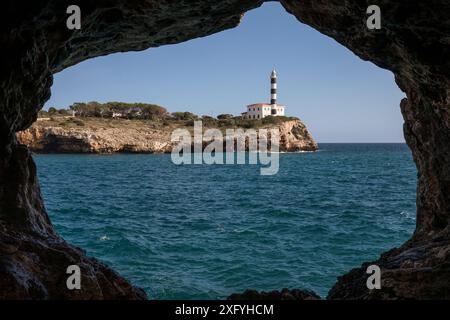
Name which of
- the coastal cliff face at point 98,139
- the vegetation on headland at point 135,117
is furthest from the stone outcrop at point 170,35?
the vegetation on headland at point 135,117

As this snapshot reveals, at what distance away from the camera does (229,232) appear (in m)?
21.1

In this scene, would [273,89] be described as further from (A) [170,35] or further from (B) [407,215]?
(A) [170,35]

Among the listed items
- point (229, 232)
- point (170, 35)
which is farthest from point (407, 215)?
point (170, 35)

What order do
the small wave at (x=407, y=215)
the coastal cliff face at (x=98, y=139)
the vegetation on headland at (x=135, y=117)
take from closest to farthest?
the small wave at (x=407, y=215), the coastal cliff face at (x=98, y=139), the vegetation on headland at (x=135, y=117)

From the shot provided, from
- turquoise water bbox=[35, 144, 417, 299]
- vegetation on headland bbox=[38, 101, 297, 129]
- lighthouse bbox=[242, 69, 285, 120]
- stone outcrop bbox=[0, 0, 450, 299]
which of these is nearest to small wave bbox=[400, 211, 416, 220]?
turquoise water bbox=[35, 144, 417, 299]

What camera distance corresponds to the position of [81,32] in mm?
8539

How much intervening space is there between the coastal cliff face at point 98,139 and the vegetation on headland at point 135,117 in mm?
4483

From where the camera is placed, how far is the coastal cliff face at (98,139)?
9338 centimetres

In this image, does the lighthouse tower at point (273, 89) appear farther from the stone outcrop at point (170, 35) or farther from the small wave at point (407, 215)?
the stone outcrop at point (170, 35)

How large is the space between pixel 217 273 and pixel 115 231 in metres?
8.83

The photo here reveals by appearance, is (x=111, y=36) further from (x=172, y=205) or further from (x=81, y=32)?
(x=172, y=205)

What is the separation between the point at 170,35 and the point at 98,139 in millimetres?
91889

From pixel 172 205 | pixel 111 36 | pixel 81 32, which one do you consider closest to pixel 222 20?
pixel 111 36

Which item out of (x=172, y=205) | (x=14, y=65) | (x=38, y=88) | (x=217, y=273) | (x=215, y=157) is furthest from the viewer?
(x=215, y=157)
